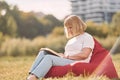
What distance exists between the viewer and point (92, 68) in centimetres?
454

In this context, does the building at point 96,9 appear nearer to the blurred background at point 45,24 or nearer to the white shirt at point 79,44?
the blurred background at point 45,24

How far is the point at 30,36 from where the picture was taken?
10.7 meters

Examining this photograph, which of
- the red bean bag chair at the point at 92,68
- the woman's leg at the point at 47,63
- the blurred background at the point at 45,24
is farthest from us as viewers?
the blurred background at the point at 45,24

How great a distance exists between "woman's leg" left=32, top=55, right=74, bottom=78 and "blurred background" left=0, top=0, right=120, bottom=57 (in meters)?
5.65

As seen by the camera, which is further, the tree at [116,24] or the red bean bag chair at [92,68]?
the tree at [116,24]

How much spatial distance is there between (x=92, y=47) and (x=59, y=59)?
1.21 feet

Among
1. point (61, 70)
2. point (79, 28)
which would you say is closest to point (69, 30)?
point (79, 28)

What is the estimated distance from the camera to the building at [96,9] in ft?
36.4

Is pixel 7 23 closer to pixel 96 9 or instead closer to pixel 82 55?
pixel 96 9

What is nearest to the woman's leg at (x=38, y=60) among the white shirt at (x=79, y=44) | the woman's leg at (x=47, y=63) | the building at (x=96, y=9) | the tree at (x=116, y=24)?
the woman's leg at (x=47, y=63)

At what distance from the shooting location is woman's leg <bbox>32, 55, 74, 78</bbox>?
4.30m

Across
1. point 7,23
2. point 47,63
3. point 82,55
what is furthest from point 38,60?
point 7,23

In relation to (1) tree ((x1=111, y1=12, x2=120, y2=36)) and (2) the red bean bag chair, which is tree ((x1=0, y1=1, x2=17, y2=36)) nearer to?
(1) tree ((x1=111, y1=12, x2=120, y2=36))

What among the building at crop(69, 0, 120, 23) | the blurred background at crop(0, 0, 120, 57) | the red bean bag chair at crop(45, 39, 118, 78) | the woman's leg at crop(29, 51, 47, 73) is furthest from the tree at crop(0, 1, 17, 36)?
the woman's leg at crop(29, 51, 47, 73)
